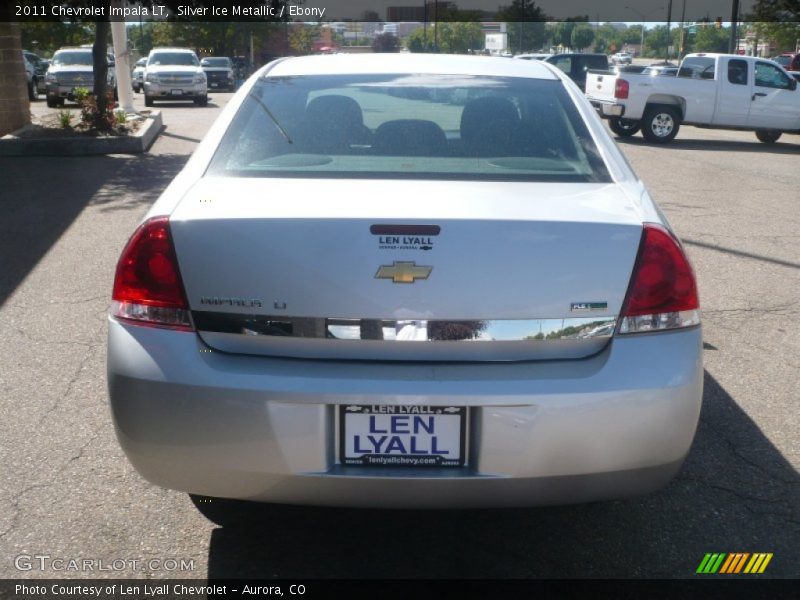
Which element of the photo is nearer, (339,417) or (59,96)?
(339,417)

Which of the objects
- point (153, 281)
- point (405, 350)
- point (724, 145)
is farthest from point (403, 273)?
point (724, 145)

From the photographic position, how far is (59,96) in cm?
2667

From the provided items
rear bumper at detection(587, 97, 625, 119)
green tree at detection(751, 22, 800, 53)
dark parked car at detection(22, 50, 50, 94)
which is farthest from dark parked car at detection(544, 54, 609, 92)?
green tree at detection(751, 22, 800, 53)

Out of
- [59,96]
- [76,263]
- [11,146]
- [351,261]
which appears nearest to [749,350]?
[351,261]

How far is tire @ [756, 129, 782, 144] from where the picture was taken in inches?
803

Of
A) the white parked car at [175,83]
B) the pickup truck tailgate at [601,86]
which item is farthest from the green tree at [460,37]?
the pickup truck tailgate at [601,86]

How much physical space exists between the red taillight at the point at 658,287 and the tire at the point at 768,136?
751 inches

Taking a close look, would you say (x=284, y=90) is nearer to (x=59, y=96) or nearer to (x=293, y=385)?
(x=293, y=385)

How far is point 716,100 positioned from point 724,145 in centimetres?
94

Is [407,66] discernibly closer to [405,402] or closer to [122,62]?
[405,402]

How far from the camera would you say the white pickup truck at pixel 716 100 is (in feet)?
63.0

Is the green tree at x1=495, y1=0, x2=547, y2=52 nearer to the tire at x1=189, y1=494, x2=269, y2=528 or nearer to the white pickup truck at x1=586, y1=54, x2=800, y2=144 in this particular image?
the white pickup truck at x1=586, y1=54, x2=800, y2=144

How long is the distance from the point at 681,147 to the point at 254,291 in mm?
17293

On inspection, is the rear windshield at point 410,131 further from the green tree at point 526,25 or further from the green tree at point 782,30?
the green tree at point 526,25
